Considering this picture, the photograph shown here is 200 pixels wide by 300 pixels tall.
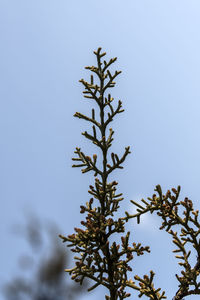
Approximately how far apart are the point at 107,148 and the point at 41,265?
461 cm

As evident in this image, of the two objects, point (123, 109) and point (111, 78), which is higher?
point (111, 78)

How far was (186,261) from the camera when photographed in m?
5.13

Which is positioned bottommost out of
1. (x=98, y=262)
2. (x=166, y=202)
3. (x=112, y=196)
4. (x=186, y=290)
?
(x=186, y=290)

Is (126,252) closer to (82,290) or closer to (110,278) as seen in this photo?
(110,278)

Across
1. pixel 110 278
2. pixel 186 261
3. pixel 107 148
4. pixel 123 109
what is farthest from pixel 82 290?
pixel 123 109

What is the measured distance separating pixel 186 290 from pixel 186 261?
433mm

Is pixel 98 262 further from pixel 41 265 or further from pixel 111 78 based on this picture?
pixel 41 265

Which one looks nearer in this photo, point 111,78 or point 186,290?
point 186,290

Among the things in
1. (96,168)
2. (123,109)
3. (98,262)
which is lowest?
(98,262)

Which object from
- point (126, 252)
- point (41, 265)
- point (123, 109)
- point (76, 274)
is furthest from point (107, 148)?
point (41, 265)

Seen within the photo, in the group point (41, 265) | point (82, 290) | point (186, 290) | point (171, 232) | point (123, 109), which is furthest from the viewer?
point (41, 265)

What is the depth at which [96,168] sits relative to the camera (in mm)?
5527

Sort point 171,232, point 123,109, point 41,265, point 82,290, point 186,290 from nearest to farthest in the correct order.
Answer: point 186,290, point 171,232, point 123,109, point 82,290, point 41,265

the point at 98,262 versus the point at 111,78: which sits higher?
the point at 111,78
